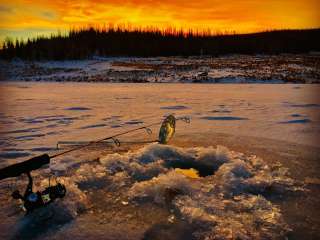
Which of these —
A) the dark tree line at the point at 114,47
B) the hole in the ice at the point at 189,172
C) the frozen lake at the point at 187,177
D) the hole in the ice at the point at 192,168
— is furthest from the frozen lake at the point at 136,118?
the dark tree line at the point at 114,47

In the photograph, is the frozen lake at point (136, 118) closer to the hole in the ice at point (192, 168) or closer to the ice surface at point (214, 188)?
the ice surface at point (214, 188)

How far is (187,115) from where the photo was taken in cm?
714

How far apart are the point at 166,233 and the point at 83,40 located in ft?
167

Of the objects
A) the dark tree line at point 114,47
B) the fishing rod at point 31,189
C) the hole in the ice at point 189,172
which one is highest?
the dark tree line at point 114,47

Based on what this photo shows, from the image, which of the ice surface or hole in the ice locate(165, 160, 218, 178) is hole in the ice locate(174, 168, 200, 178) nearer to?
hole in the ice locate(165, 160, 218, 178)

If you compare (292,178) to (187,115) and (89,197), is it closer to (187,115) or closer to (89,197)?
(89,197)

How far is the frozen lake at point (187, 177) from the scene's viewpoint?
2.61 meters

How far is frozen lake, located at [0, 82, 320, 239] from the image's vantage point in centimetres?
261

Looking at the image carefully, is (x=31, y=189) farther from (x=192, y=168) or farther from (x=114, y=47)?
(x=114, y=47)

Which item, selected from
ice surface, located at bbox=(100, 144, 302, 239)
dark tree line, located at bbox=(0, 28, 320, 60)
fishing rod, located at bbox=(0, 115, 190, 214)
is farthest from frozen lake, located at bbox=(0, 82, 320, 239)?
dark tree line, located at bbox=(0, 28, 320, 60)

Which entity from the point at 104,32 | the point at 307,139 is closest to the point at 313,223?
the point at 307,139

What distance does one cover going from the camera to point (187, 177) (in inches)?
144

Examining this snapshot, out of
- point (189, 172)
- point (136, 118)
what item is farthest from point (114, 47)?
point (189, 172)

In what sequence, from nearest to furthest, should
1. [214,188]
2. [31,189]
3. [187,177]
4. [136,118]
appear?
[31,189], [214,188], [187,177], [136,118]
